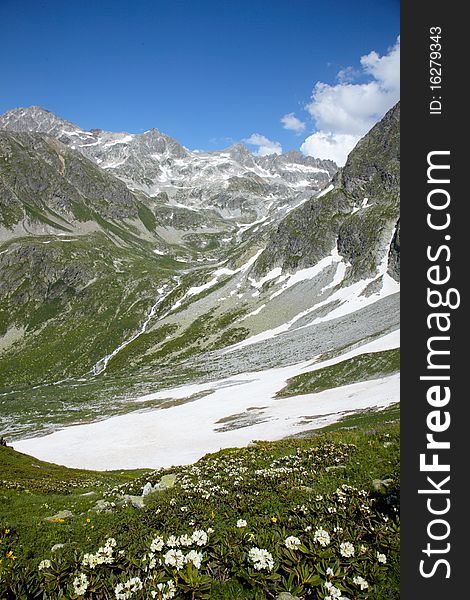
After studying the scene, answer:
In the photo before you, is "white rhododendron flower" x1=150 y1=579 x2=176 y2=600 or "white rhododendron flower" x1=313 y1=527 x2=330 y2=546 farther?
"white rhododendron flower" x1=313 y1=527 x2=330 y2=546

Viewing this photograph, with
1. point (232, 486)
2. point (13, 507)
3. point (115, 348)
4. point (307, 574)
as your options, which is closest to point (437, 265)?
point (307, 574)

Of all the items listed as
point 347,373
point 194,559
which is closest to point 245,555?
point 194,559

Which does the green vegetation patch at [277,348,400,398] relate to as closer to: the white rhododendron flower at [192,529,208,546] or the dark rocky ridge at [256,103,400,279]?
the white rhododendron flower at [192,529,208,546]

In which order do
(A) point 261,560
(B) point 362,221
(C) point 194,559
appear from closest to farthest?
1. (A) point 261,560
2. (C) point 194,559
3. (B) point 362,221

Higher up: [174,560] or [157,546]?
[174,560]

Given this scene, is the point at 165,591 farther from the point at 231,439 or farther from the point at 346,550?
the point at 231,439

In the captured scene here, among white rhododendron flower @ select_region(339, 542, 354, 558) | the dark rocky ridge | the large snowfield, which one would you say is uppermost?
the dark rocky ridge

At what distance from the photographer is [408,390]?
5965 mm

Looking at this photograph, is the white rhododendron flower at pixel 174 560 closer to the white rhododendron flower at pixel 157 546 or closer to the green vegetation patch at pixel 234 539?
the green vegetation patch at pixel 234 539

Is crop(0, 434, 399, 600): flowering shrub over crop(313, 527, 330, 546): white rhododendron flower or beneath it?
beneath

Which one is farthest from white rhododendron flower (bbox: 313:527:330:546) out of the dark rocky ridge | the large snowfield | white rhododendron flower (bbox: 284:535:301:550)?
the dark rocky ridge

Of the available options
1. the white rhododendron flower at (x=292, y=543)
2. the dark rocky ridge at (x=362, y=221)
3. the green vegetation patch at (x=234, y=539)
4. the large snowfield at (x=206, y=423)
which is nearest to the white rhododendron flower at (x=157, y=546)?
the green vegetation patch at (x=234, y=539)

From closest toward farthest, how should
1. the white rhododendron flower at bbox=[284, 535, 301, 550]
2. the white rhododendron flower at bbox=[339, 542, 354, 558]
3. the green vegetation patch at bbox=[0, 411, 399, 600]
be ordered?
1. the green vegetation patch at bbox=[0, 411, 399, 600]
2. the white rhododendron flower at bbox=[339, 542, 354, 558]
3. the white rhododendron flower at bbox=[284, 535, 301, 550]

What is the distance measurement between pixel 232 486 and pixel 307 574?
24.4ft
